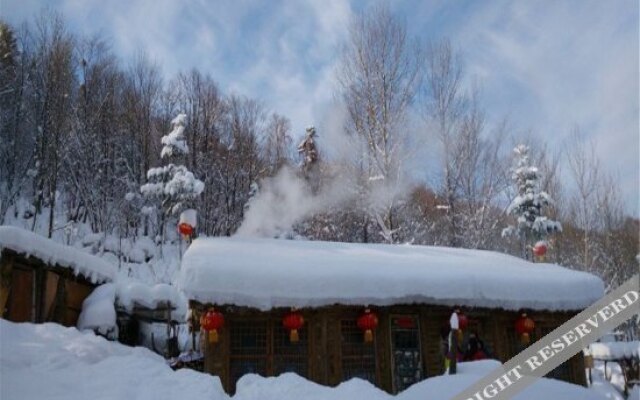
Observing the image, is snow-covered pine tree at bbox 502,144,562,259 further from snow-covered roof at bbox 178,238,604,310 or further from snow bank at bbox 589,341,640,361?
snow-covered roof at bbox 178,238,604,310

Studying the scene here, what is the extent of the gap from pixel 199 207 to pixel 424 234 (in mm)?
13073

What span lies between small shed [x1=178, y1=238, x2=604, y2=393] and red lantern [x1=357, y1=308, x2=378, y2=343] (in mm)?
172

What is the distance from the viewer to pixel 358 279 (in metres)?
10.3

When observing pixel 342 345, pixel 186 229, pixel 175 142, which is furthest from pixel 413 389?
pixel 175 142

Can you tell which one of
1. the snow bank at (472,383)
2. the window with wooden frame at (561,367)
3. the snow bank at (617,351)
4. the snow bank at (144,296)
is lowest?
the snow bank at (617,351)

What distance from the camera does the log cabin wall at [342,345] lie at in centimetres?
1021

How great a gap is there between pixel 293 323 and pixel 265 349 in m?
0.97

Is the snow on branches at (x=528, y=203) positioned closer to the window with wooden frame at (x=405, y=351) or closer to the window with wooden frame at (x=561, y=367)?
the window with wooden frame at (x=561, y=367)

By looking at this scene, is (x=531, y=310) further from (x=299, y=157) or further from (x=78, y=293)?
(x=299, y=157)

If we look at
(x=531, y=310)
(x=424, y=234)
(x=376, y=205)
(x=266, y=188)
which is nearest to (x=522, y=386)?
(x=531, y=310)

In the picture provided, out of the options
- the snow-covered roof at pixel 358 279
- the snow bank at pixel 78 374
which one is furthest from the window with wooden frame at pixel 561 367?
the snow bank at pixel 78 374

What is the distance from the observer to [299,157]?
27.5 meters

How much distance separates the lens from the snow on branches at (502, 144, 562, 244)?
22750mm

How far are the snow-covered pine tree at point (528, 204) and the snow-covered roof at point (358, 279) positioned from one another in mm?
10355
